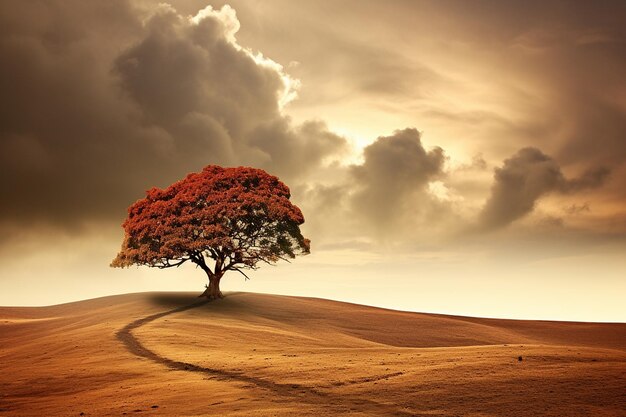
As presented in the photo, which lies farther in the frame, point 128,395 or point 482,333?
point 482,333

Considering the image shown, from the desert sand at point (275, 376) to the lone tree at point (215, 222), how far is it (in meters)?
9.04

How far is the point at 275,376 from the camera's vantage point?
23438 mm

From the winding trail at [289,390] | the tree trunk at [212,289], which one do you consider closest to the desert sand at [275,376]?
the winding trail at [289,390]

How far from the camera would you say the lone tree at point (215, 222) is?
171 feet

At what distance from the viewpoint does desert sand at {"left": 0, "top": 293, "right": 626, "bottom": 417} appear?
18.2m

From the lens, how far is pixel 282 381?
22.5 metres

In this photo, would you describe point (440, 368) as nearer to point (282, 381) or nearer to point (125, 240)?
point (282, 381)

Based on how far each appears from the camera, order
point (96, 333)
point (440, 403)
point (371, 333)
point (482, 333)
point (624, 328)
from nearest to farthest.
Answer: point (440, 403) < point (96, 333) < point (371, 333) < point (482, 333) < point (624, 328)

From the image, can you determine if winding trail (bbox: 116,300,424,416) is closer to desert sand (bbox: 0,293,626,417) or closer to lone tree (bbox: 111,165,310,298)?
desert sand (bbox: 0,293,626,417)

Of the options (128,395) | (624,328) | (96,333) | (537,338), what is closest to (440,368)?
(128,395)

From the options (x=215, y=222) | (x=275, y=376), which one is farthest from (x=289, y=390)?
(x=215, y=222)

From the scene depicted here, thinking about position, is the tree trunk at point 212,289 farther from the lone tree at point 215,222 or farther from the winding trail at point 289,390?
the winding trail at point 289,390

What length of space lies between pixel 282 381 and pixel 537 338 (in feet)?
135

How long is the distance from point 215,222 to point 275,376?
3027 centimetres
